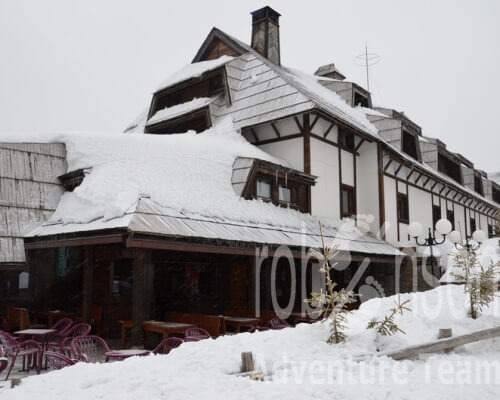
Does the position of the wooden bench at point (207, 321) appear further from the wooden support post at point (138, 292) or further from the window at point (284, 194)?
the window at point (284, 194)

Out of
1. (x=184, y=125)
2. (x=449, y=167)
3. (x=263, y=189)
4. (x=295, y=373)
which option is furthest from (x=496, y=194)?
(x=295, y=373)

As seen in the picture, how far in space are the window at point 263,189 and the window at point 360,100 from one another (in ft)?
29.8

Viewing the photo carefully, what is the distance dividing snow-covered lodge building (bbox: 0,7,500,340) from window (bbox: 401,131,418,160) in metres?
0.08

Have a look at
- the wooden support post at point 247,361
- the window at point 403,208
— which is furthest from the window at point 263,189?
the wooden support post at point 247,361

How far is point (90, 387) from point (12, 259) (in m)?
7.77

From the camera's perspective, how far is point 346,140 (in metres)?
18.5

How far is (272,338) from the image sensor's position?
23.3 feet

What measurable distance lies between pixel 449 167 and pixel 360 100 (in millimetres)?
7819

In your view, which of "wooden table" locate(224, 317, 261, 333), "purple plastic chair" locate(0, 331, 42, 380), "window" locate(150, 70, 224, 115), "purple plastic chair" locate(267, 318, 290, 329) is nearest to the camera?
"purple plastic chair" locate(0, 331, 42, 380)

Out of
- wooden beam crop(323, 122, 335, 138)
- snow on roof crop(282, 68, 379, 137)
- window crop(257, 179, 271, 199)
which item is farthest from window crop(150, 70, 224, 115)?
window crop(257, 179, 271, 199)

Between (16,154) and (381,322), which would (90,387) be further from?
(16,154)

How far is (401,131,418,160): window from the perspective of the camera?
21.7m

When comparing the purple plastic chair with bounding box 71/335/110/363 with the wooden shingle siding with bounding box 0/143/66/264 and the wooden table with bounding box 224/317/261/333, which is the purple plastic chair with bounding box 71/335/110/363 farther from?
the wooden shingle siding with bounding box 0/143/66/264

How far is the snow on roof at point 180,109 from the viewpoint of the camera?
1850 cm
